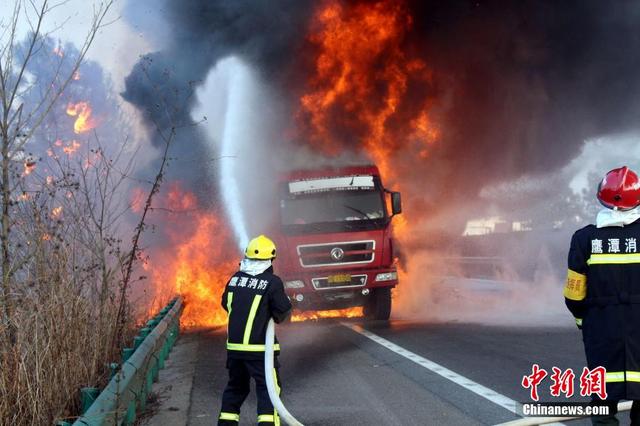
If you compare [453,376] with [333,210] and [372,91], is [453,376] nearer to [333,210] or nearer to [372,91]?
[333,210]

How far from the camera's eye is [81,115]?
15938mm

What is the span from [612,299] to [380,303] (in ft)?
32.0

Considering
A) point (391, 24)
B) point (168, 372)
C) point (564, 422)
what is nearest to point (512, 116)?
point (391, 24)

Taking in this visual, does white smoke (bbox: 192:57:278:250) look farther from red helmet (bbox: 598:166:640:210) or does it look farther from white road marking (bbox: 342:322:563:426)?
red helmet (bbox: 598:166:640:210)

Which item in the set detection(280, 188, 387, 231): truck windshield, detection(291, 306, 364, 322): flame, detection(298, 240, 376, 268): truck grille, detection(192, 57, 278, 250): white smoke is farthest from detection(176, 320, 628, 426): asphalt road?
detection(192, 57, 278, 250): white smoke

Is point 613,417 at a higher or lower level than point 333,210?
lower

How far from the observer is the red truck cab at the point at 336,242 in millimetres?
13273

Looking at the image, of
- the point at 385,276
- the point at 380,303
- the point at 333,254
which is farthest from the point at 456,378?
the point at 380,303

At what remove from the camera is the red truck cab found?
13.3 m

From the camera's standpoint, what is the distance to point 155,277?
1723 centimetres

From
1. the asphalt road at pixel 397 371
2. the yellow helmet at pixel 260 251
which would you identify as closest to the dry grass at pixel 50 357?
the asphalt road at pixel 397 371

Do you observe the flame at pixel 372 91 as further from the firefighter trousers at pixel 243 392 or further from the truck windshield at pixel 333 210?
the firefighter trousers at pixel 243 392

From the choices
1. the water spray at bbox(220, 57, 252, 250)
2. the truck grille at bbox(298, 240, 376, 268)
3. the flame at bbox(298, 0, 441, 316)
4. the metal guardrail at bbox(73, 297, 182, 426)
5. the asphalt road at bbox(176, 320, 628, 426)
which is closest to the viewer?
the metal guardrail at bbox(73, 297, 182, 426)

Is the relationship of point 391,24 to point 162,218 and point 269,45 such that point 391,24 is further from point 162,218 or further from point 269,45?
point 162,218
